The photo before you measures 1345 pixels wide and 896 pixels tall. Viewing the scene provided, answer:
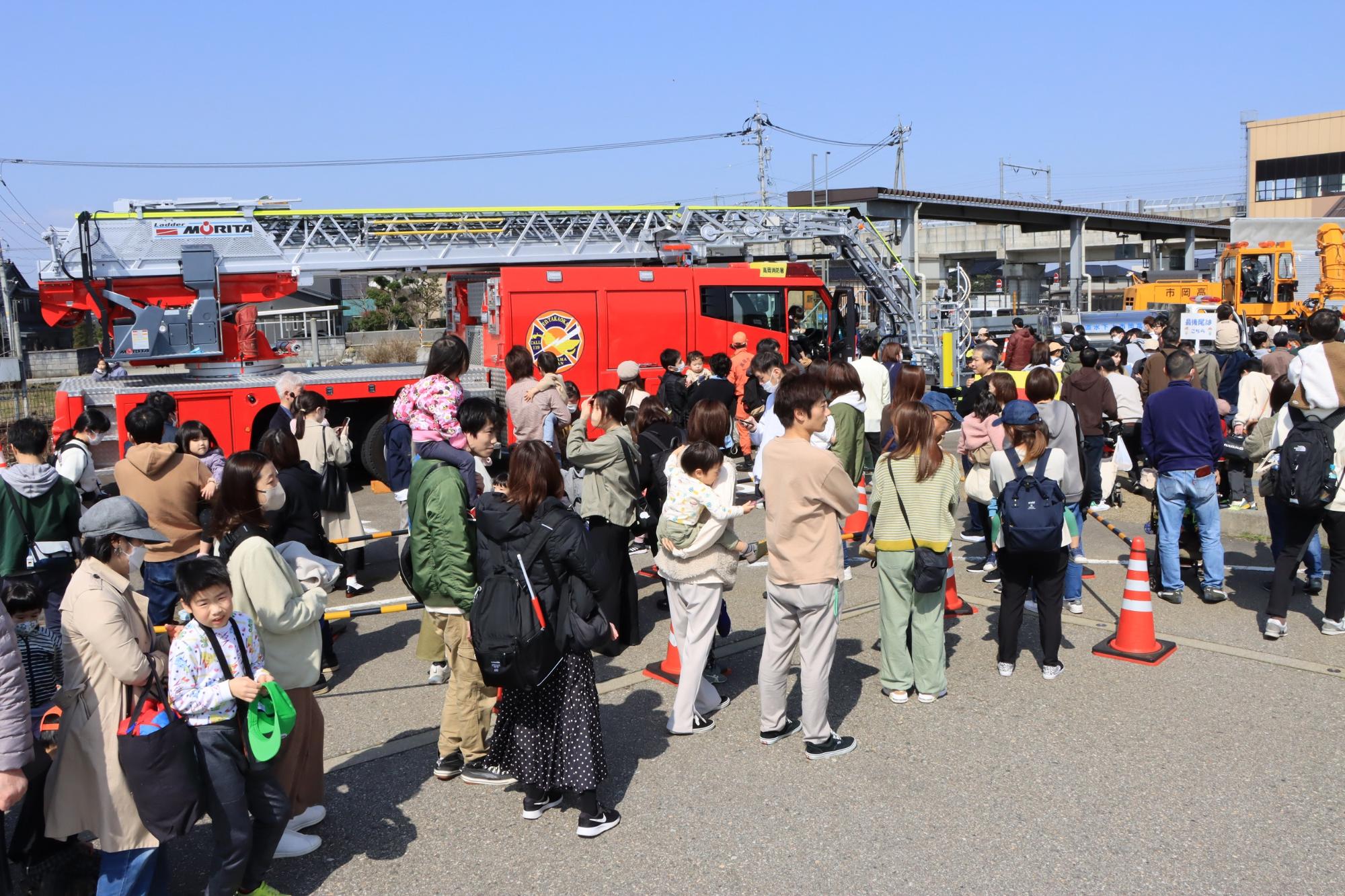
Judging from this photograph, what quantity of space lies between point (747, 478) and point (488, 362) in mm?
3884

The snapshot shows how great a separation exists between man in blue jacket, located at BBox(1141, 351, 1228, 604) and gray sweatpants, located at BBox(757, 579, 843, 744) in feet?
11.9

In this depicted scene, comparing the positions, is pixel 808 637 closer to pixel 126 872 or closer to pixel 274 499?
pixel 274 499

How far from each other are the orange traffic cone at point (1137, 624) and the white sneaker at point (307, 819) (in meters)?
4.61

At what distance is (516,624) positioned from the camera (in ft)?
14.4

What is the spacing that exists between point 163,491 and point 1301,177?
63.7 m

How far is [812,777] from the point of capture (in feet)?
16.8

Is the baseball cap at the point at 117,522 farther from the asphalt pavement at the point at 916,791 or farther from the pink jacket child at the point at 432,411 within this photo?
the pink jacket child at the point at 432,411

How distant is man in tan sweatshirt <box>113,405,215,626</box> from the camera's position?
6.12 meters

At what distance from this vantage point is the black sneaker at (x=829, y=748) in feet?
17.4

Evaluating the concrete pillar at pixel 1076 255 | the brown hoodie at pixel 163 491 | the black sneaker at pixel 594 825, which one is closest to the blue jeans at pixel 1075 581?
the black sneaker at pixel 594 825

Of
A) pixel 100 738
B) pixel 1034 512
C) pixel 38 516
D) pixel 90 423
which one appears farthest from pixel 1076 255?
pixel 100 738

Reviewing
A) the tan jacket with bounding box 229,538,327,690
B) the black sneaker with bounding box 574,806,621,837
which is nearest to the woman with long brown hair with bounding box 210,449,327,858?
the tan jacket with bounding box 229,538,327,690

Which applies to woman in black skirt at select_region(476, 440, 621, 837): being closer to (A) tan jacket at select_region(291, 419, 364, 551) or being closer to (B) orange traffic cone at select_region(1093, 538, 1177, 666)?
(B) orange traffic cone at select_region(1093, 538, 1177, 666)

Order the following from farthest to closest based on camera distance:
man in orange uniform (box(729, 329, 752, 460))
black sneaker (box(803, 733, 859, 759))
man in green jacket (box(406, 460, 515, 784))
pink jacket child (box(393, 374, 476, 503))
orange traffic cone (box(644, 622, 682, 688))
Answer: man in orange uniform (box(729, 329, 752, 460)) < pink jacket child (box(393, 374, 476, 503)) < orange traffic cone (box(644, 622, 682, 688)) < black sneaker (box(803, 733, 859, 759)) < man in green jacket (box(406, 460, 515, 784))
